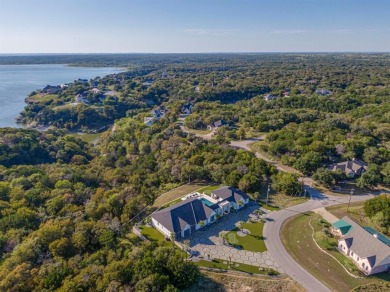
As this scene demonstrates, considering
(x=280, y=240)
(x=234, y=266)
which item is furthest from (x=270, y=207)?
(x=234, y=266)

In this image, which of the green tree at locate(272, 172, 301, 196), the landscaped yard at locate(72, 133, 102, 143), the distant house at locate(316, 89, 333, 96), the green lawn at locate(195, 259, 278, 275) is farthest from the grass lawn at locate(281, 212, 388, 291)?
the distant house at locate(316, 89, 333, 96)

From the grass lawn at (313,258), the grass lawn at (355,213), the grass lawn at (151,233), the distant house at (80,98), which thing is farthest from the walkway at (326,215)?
the distant house at (80,98)

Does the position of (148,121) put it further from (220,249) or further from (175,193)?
(220,249)

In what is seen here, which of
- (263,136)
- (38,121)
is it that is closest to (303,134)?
(263,136)

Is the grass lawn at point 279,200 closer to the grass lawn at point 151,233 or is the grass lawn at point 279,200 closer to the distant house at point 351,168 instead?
the distant house at point 351,168

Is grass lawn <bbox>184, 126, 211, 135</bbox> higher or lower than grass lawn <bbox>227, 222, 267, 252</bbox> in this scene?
higher

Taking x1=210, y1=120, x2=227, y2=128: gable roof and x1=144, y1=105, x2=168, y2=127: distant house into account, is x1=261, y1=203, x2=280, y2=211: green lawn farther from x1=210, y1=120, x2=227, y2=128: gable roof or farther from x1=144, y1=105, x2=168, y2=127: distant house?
x1=144, y1=105, x2=168, y2=127: distant house

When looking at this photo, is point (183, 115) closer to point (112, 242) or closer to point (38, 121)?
point (38, 121)
